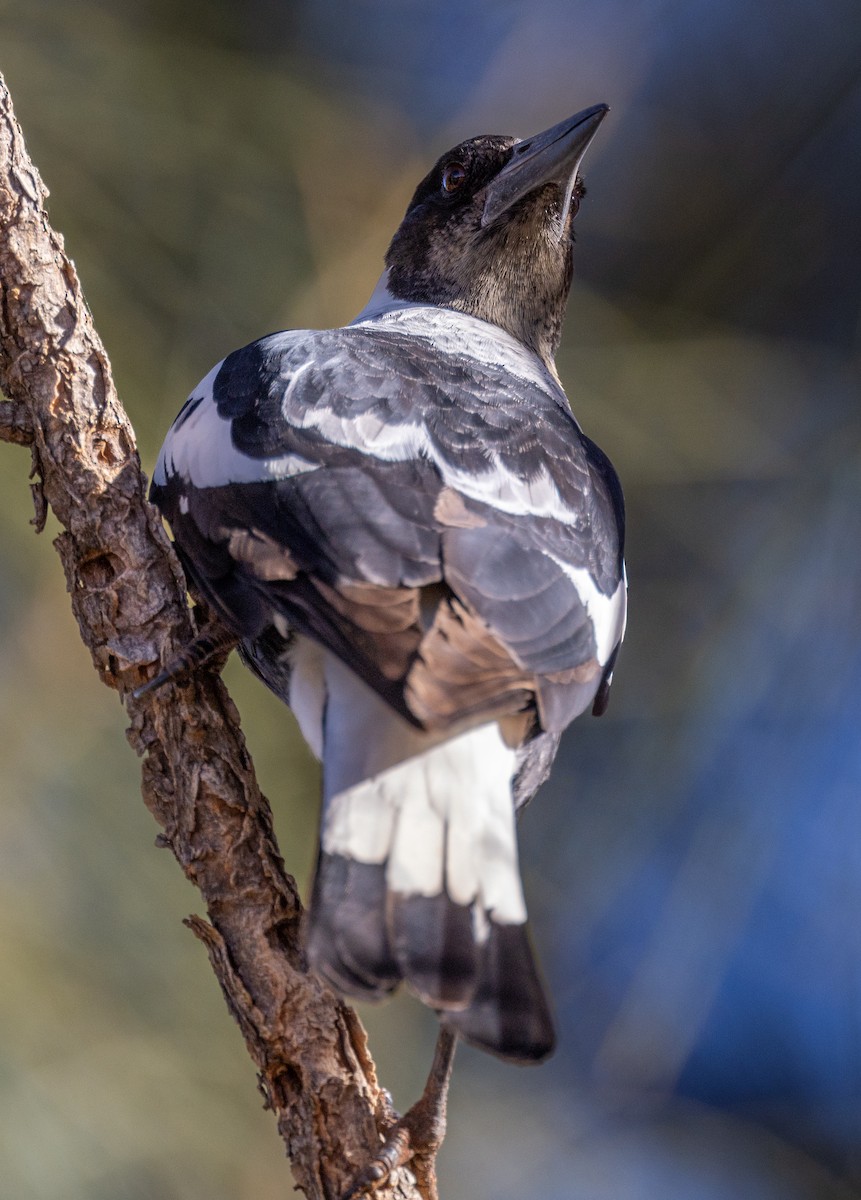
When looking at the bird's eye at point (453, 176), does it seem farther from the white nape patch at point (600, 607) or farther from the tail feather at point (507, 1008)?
the tail feather at point (507, 1008)

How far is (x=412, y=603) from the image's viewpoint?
1565mm

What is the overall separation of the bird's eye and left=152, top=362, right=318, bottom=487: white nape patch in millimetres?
1053

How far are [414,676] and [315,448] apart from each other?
0.44m

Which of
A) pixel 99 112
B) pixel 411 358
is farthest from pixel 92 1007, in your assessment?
pixel 99 112

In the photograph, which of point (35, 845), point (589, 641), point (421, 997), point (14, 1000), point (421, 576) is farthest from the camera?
point (35, 845)

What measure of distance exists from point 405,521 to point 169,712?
1.49ft

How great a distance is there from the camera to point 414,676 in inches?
58.2

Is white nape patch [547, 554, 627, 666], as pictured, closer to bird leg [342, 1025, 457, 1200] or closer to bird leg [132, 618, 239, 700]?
bird leg [132, 618, 239, 700]

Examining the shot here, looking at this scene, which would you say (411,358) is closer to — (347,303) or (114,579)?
(114,579)

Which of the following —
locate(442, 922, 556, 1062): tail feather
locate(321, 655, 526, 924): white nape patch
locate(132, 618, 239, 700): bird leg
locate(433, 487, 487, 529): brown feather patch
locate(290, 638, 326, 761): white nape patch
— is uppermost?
locate(433, 487, 487, 529): brown feather patch

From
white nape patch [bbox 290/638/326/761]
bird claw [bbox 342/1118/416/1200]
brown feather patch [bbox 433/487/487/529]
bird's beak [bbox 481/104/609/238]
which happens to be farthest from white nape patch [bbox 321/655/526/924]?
bird's beak [bbox 481/104/609/238]

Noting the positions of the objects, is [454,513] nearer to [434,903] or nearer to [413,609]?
[413,609]

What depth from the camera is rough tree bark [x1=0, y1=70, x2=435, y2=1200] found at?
1751 millimetres

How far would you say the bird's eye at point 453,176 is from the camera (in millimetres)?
2941
